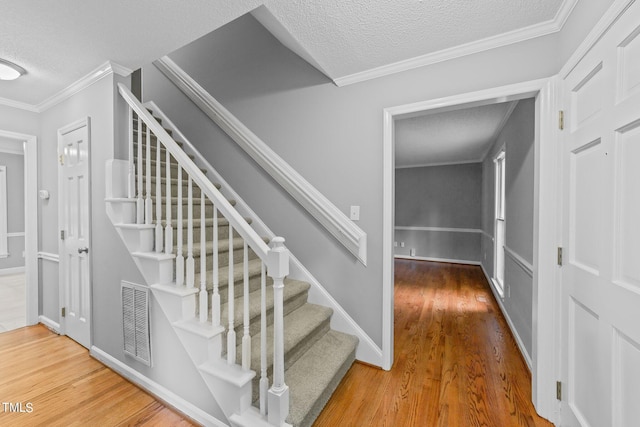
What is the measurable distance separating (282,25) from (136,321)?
7.14ft

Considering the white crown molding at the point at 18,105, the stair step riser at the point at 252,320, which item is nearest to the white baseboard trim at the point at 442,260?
the stair step riser at the point at 252,320

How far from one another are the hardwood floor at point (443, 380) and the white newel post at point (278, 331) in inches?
15.6

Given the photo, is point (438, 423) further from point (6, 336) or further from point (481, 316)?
point (6, 336)

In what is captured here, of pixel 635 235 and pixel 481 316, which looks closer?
pixel 635 235

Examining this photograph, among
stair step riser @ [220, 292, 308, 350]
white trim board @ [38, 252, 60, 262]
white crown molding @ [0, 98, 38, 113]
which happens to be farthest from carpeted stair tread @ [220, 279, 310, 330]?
white crown molding @ [0, 98, 38, 113]

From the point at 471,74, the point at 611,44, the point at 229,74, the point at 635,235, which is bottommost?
the point at 635,235

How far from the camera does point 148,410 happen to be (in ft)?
5.35

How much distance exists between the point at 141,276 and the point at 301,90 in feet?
6.39

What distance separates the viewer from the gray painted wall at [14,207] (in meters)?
4.75

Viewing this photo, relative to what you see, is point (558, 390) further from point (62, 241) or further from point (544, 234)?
point (62, 241)

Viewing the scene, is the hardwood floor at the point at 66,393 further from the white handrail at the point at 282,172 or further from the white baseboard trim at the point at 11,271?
the white baseboard trim at the point at 11,271

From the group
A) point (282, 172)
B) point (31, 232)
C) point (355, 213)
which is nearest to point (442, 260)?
point (355, 213)

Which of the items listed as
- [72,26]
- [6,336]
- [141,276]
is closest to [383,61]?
[72,26]

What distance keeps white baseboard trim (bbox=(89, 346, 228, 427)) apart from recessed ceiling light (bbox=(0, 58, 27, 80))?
223 centimetres
